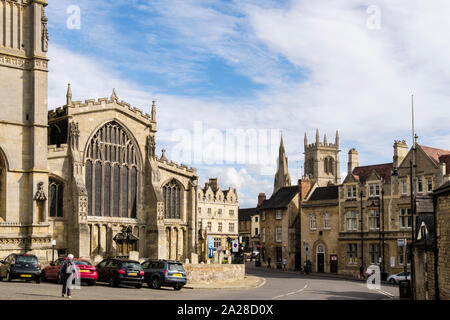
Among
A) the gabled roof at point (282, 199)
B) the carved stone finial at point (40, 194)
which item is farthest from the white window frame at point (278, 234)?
the carved stone finial at point (40, 194)

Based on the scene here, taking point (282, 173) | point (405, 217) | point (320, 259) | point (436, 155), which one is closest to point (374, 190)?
point (405, 217)

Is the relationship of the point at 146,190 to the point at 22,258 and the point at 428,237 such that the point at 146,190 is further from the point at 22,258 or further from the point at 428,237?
the point at 428,237

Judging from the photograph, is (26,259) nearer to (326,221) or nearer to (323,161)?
(326,221)

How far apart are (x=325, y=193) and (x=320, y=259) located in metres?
7.12

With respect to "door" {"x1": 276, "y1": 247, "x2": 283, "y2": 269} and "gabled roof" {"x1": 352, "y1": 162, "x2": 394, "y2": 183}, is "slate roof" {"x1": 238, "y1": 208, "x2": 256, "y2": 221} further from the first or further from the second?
"gabled roof" {"x1": 352, "y1": 162, "x2": 394, "y2": 183}

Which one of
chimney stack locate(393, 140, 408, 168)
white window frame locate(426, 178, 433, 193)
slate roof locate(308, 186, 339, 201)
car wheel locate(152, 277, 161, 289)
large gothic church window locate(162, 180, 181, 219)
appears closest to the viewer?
car wheel locate(152, 277, 161, 289)

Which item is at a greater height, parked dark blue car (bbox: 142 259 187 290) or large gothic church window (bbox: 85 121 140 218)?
large gothic church window (bbox: 85 121 140 218)

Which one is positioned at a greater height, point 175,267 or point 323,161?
point 323,161

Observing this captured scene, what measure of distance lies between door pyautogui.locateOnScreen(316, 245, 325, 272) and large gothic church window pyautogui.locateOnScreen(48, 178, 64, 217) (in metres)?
29.6

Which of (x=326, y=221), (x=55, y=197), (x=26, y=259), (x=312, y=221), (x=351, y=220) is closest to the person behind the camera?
(x=26, y=259)

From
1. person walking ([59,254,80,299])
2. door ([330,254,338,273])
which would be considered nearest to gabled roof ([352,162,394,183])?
door ([330,254,338,273])

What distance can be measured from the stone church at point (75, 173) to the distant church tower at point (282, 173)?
88.7 meters

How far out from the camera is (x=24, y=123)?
4525 centimetres

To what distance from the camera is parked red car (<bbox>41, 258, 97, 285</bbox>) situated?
31.8 m
